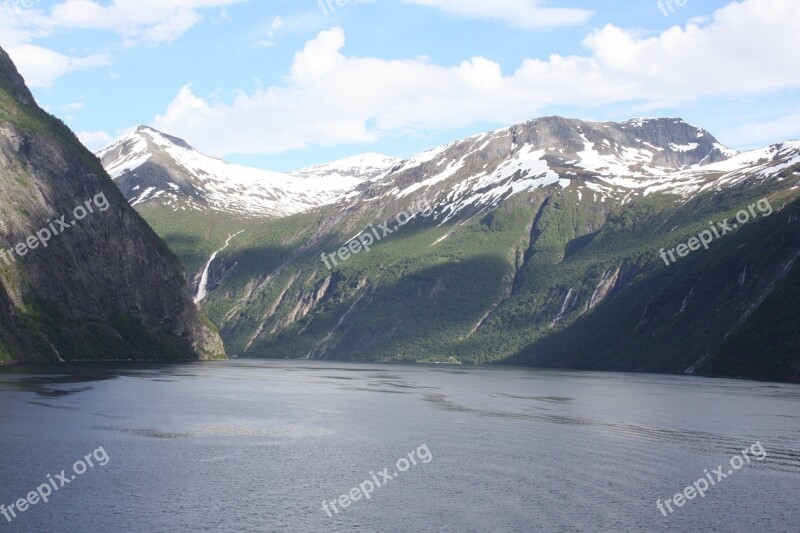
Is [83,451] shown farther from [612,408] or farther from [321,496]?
[612,408]

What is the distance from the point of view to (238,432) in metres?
79.9

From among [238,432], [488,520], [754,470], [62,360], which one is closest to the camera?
[488,520]

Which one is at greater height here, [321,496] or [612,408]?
[321,496]

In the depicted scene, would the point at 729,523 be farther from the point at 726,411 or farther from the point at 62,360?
the point at 62,360

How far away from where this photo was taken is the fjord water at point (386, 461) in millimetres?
49000

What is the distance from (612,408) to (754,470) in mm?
45025

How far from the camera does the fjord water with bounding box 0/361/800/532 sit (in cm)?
4900

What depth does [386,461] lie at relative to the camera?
66.2 m

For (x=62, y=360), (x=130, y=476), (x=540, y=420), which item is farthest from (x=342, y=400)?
(x=62, y=360)

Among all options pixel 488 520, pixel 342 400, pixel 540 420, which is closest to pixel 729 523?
pixel 488 520

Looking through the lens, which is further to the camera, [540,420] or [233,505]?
[540,420]

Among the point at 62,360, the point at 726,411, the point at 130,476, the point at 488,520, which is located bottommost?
the point at 726,411

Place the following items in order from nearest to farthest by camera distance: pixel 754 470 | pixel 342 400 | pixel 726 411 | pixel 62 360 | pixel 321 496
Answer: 1. pixel 321 496
2. pixel 754 470
3. pixel 726 411
4. pixel 342 400
5. pixel 62 360

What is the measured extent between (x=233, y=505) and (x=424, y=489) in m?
13.0
